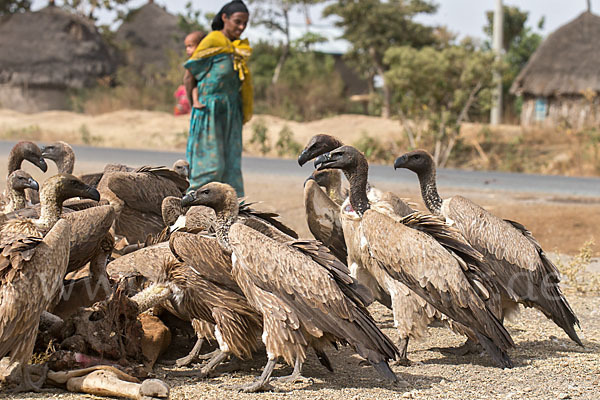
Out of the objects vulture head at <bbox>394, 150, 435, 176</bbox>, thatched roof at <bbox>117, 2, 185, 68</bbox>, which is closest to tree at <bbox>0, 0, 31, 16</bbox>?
thatched roof at <bbox>117, 2, 185, 68</bbox>

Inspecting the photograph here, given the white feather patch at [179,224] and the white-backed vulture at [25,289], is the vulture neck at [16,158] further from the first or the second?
the white-backed vulture at [25,289]

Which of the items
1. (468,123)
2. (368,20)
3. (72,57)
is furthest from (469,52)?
(72,57)

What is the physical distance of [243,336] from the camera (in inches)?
181

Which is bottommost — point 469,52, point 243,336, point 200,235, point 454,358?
point 454,358

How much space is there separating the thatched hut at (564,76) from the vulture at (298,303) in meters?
22.0

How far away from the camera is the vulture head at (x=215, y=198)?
4.57 meters

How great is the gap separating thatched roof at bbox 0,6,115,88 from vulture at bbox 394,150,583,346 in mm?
30027

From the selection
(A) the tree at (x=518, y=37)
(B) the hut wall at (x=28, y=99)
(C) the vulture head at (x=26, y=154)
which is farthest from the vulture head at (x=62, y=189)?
(A) the tree at (x=518, y=37)

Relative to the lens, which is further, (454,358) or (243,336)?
(454,358)

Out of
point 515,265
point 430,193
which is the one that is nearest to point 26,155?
point 430,193

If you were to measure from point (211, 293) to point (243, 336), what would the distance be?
12.2 inches

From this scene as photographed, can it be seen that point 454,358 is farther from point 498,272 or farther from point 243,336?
point 243,336

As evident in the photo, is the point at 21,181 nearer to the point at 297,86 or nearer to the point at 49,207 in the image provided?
the point at 49,207

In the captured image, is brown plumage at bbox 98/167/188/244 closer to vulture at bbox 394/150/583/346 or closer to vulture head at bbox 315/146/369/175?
vulture head at bbox 315/146/369/175
